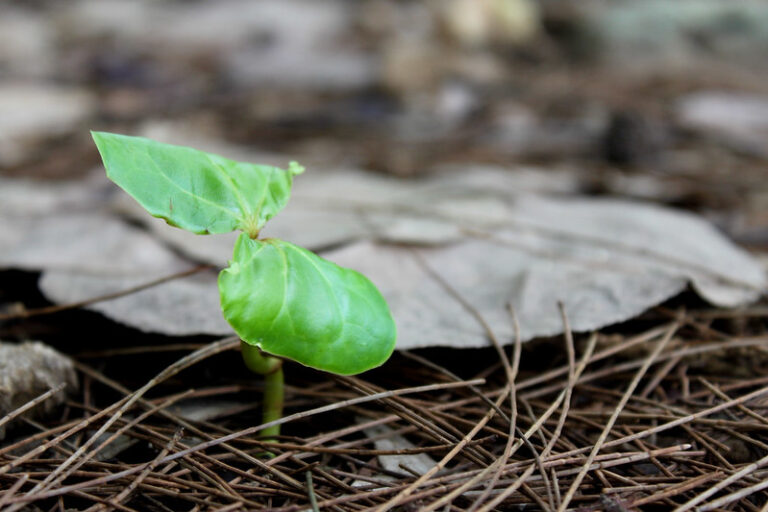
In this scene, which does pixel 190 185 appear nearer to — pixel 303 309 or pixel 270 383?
pixel 303 309

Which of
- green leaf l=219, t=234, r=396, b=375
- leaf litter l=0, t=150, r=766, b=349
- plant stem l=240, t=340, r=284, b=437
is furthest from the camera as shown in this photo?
leaf litter l=0, t=150, r=766, b=349

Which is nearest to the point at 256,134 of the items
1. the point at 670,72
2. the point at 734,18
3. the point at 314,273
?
the point at 314,273

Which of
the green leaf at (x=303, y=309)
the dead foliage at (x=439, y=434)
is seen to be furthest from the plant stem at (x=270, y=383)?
the green leaf at (x=303, y=309)

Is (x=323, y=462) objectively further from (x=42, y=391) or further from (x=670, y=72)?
(x=670, y=72)

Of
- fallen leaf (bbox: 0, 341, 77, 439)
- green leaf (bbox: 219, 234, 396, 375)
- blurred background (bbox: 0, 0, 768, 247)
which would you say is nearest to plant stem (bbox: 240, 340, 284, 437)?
green leaf (bbox: 219, 234, 396, 375)

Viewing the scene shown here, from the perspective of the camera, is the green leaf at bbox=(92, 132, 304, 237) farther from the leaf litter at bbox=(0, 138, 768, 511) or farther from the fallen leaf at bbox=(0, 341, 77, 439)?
the fallen leaf at bbox=(0, 341, 77, 439)

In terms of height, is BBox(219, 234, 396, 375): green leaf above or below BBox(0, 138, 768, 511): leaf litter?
above

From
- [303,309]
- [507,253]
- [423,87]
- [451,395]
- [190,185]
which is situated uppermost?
[190,185]

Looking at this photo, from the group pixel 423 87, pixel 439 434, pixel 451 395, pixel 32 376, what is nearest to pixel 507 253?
pixel 451 395
